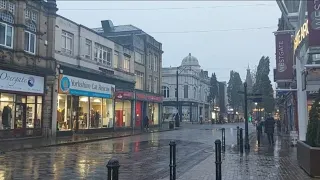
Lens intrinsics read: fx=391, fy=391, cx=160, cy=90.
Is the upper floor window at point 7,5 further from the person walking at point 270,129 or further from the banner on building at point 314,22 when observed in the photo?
the banner on building at point 314,22

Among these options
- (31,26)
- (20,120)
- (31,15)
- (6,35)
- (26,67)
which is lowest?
(20,120)

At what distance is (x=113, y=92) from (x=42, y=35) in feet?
41.9

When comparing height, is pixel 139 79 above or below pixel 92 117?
above

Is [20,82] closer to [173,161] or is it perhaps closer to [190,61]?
[173,161]

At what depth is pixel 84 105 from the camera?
119ft

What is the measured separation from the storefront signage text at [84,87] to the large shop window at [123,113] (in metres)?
2.99

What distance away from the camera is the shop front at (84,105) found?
32.6 meters

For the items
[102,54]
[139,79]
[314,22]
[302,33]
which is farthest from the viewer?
[139,79]

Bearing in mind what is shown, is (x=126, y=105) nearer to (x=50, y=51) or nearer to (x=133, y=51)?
(x=133, y=51)

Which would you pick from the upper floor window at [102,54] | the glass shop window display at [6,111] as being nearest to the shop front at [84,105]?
the upper floor window at [102,54]

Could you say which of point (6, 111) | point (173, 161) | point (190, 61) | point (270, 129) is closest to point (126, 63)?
point (6, 111)

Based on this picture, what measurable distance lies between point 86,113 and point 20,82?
9.90 metres

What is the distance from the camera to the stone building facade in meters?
26.2

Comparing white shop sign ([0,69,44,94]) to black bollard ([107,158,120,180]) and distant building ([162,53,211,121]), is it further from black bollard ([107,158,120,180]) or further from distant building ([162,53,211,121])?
distant building ([162,53,211,121])
